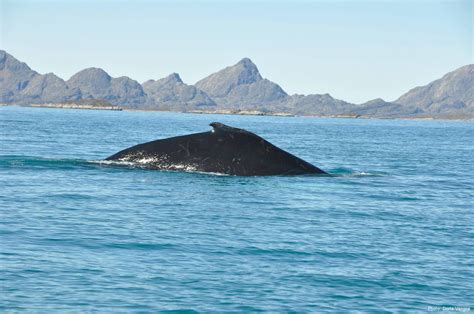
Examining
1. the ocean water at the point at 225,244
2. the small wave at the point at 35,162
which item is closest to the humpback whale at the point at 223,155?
the ocean water at the point at 225,244

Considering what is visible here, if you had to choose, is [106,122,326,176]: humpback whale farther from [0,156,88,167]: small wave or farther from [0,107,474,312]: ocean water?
[0,156,88,167]: small wave

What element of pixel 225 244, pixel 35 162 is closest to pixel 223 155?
pixel 35 162

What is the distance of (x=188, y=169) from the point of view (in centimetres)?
2627

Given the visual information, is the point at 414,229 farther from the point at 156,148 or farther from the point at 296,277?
the point at 156,148

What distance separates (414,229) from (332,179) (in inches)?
378

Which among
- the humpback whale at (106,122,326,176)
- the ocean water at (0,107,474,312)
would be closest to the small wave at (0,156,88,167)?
the ocean water at (0,107,474,312)

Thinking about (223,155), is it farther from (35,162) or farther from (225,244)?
(225,244)

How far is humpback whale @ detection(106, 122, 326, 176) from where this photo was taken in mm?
25609

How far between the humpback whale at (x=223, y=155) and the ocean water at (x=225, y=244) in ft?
1.72

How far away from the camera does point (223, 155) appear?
84.7 feet

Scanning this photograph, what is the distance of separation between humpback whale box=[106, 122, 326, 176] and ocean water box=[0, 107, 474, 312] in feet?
1.72

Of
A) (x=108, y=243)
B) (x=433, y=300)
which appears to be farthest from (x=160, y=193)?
(x=433, y=300)

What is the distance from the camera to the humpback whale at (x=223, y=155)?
→ 25609 millimetres

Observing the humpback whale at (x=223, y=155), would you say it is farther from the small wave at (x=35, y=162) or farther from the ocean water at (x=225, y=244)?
the small wave at (x=35, y=162)
